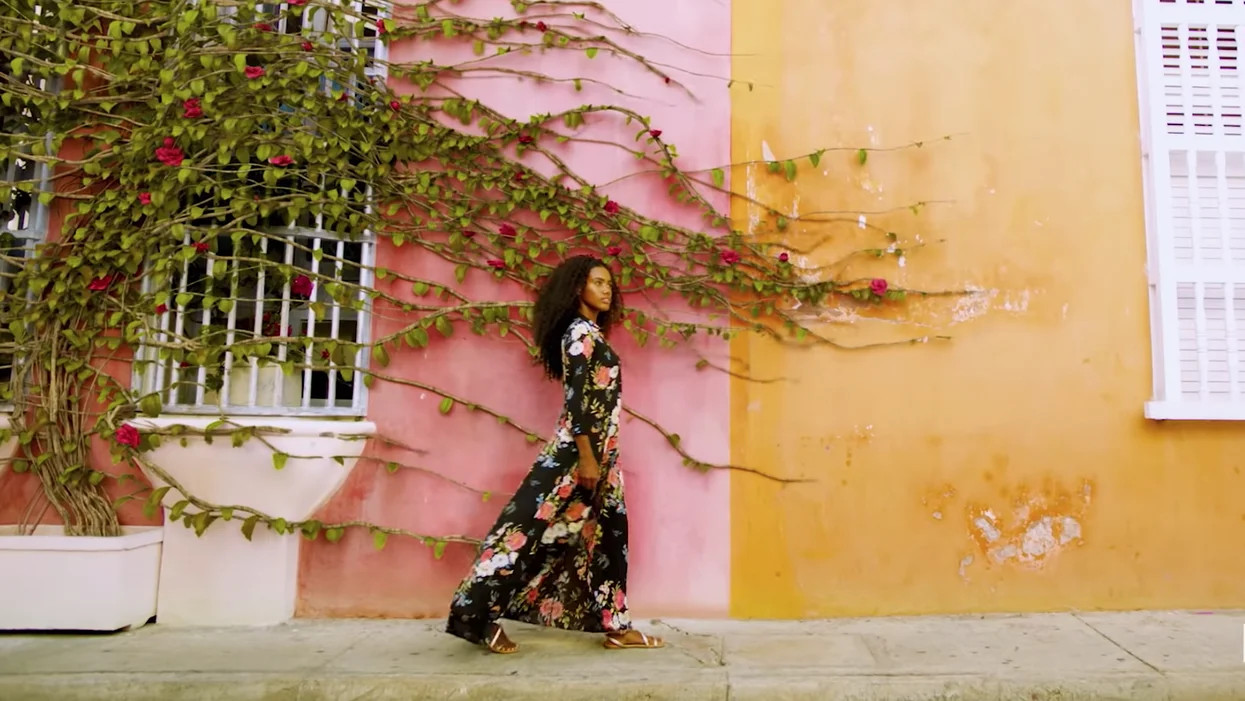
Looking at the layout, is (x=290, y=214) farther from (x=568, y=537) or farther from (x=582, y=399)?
(x=568, y=537)

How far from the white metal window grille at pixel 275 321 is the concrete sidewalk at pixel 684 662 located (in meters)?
0.98

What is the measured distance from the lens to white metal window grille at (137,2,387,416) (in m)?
3.67

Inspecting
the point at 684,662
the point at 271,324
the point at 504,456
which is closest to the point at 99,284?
the point at 271,324

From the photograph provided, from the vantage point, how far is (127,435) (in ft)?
11.1

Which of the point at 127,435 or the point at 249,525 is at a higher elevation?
the point at 127,435

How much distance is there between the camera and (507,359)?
3.83m

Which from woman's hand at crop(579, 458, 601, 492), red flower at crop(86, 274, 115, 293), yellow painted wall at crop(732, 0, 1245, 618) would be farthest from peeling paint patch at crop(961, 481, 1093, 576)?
red flower at crop(86, 274, 115, 293)

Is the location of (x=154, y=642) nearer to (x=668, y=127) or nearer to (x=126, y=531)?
(x=126, y=531)

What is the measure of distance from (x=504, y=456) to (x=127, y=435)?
4.94ft

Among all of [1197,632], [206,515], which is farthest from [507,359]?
[1197,632]

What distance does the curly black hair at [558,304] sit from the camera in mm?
3229

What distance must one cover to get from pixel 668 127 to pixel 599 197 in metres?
0.49

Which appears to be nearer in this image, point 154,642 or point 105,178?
point 154,642

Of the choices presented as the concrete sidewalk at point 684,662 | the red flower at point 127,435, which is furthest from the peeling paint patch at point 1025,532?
the red flower at point 127,435
